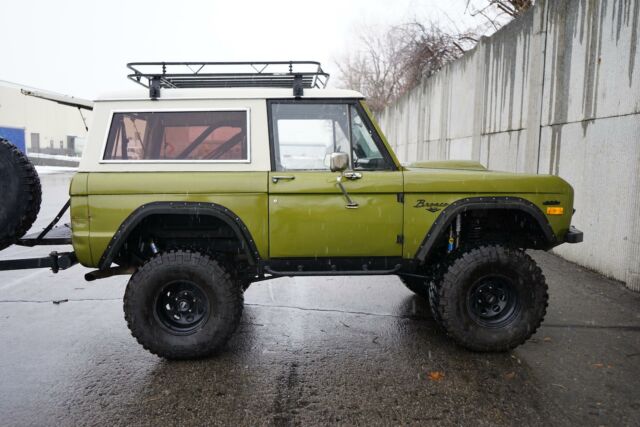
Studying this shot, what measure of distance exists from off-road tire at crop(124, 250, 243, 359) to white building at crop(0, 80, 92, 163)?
4413 cm

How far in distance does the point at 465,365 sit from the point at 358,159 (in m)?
1.78

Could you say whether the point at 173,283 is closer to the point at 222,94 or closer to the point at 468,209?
the point at 222,94

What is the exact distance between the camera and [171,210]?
394cm

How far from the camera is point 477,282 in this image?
164 inches

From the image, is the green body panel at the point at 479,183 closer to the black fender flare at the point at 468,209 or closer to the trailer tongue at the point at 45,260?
the black fender flare at the point at 468,209

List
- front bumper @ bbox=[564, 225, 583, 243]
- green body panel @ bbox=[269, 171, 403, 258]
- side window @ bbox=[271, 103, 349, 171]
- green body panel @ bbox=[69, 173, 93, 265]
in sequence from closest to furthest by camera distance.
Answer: green body panel @ bbox=[69, 173, 93, 265]
green body panel @ bbox=[269, 171, 403, 258]
side window @ bbox=[271, 103, 349, 171]
front bumper @ bbox=[564, 225, 583, 243]

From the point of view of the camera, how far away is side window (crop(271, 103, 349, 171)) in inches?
163

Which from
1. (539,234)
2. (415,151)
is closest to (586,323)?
(539,234)

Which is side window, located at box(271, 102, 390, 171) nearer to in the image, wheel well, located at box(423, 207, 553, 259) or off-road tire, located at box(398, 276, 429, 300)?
wheel well, located at box(423, 207, 553, 259)

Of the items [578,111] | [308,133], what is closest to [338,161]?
[308,133]

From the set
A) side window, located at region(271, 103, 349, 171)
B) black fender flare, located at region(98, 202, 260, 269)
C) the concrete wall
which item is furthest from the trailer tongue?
the concrete wall

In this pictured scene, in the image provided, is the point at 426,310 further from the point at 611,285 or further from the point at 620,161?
the point at 620,161

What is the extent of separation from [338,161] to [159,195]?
1.38 meters

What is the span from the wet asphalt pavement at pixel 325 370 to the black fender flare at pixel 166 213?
880 mm
